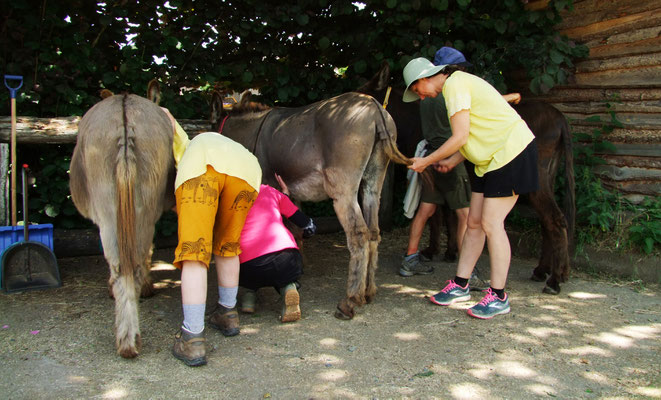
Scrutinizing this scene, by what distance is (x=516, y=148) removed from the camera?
12.0 ft

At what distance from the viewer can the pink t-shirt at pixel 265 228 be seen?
3.51 meters

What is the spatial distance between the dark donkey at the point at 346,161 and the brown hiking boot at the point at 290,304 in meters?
0.33

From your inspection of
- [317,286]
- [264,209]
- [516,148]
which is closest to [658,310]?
[516,148]

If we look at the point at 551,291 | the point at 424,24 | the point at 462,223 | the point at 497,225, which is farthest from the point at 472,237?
the point at 424,24

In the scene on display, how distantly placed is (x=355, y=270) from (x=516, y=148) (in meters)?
1.41

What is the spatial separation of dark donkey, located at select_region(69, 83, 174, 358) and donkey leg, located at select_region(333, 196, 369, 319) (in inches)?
52.9

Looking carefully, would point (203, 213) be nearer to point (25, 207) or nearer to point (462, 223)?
point (25, 207)

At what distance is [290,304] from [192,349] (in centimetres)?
82

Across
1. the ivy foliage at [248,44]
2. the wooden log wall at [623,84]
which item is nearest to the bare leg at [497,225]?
the ivy foliage at [248,44]

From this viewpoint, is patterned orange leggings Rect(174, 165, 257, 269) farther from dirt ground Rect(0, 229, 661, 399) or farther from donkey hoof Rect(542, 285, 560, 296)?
donkey hoof Rect(542, 285, 560, 296)

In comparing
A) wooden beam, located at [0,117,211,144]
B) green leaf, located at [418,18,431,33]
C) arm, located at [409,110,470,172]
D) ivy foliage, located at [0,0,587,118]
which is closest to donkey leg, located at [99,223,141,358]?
wooden beam, located at [0,117,211,144]

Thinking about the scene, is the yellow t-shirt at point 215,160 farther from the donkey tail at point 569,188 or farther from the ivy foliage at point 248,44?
the donkey tail at point 569,188

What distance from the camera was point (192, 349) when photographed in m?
3.00

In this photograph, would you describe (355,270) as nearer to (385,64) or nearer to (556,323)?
(556,323)
